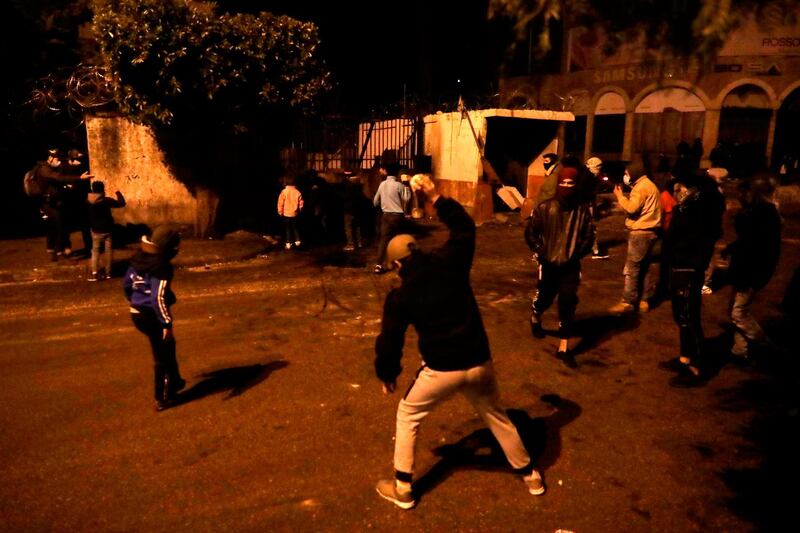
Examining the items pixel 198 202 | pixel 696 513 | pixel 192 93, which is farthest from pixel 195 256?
pixel 696 513

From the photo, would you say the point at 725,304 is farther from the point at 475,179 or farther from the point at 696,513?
the point at 475,179

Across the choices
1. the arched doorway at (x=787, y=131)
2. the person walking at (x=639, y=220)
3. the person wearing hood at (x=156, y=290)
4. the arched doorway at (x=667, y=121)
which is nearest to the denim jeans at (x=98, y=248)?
the person wearing hood at (x=156, y=290)

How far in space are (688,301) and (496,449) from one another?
2.19 m

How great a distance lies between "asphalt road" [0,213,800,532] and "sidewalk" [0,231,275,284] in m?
1.74

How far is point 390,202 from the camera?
902cm

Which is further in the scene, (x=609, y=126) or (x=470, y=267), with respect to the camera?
(x=609, y=126)

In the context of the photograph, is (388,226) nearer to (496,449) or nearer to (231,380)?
(231,380)

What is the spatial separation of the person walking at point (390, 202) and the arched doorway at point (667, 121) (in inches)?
612

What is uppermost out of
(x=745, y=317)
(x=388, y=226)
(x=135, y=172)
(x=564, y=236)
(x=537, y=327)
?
(x=135, y=172)

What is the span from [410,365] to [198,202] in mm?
7022

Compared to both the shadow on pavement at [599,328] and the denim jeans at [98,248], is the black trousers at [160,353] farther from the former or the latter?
the denim jeans at [98,248]

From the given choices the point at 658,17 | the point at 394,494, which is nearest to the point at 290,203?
the point at 394,494

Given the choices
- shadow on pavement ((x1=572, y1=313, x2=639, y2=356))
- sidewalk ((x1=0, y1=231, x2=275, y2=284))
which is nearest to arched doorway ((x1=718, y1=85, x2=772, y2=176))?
shadow on pavement ((x1=572, y1=313, x2=639, y2=356))

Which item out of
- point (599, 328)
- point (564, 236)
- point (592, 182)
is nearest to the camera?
point (564, 236)
